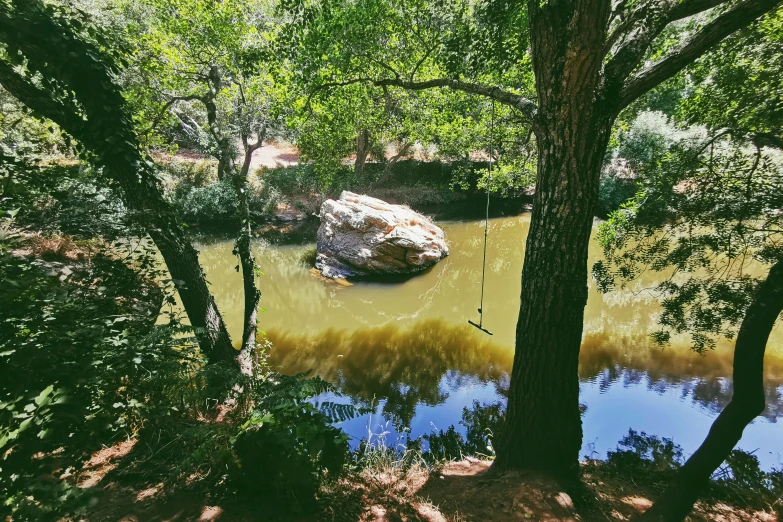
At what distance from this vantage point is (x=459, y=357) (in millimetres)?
7125

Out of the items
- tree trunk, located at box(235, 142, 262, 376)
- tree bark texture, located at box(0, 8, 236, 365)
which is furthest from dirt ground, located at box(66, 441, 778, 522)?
tree trunk, located at box(235, 142, 262, 376)

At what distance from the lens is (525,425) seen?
3098mm

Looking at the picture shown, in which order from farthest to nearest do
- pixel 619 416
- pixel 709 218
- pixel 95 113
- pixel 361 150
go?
pixel 361 150
pixel 619 416
pixel 709 218
pixel 95 113

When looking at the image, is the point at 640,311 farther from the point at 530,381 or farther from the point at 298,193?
the point at 298,193

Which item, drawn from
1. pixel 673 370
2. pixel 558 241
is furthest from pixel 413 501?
pixel 673 370

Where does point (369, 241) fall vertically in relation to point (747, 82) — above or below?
below

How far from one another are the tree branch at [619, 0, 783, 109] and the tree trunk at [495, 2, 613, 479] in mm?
263

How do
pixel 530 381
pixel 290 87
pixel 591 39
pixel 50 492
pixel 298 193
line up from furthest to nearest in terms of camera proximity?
1. pixel 298 193
2. pixel 290 87
3. pixel 530 381
4. pixel 591 39
5. pixel 50 492

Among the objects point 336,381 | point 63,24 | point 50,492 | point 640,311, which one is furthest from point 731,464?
point 63,24

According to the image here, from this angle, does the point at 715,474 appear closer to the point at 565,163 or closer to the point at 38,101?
the point at 565,163

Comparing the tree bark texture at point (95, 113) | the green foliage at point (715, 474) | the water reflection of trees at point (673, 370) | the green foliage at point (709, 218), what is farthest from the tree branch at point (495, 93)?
the water reflection of trees at point (673, 370)

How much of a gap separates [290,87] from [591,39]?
3.08m

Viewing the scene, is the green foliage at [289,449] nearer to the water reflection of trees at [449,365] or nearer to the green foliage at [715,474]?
the green foliage at [715,474]

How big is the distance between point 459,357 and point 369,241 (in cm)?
467
